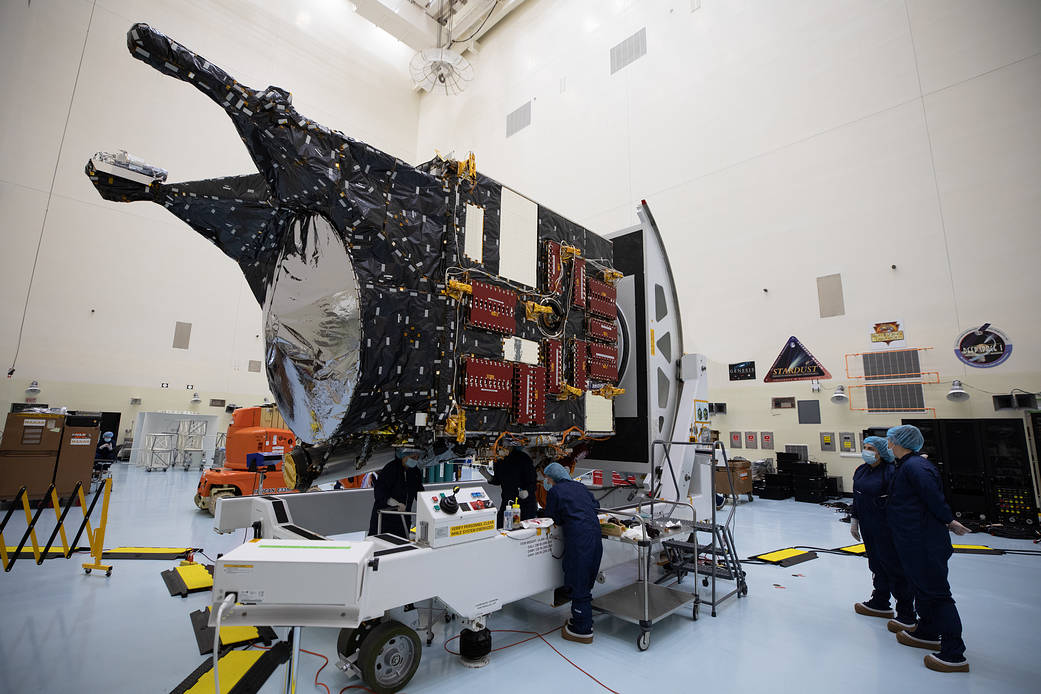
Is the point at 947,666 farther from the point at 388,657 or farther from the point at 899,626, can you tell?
the point at 388,657

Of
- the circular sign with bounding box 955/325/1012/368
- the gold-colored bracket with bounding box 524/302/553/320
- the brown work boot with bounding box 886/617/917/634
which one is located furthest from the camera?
the circular sign with bounding box 955/325/1012/368

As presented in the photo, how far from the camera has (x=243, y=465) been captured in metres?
8.37

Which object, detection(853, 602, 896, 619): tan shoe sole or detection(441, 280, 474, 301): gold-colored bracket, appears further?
detection(853, 602, 896, 619): tan shoe sole

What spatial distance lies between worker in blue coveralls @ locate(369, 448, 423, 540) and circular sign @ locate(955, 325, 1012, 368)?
32.1 feet

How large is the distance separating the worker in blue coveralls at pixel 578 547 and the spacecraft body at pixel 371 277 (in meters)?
0.79

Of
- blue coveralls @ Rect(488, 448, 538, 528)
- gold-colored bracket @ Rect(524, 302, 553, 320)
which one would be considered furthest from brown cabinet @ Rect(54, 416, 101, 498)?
gold-colored bracket @ Rect(524, 302, 553, 320)

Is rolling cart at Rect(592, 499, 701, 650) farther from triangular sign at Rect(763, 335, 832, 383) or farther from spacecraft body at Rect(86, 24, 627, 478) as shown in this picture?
triangular sign at Rect(763, 335, 832, 383)

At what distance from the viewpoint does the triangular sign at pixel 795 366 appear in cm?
1051

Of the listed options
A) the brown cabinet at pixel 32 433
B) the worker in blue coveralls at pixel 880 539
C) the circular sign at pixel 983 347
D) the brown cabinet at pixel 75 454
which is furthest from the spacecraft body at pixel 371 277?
the circular sign at pixel 983 347

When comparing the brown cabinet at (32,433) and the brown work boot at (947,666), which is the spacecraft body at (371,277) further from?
the brown cabinet at (32,433)

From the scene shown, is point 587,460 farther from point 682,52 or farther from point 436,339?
point 682,52

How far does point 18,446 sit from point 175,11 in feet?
47.5

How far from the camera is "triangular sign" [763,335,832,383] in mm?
10508

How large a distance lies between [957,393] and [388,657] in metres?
10.4
